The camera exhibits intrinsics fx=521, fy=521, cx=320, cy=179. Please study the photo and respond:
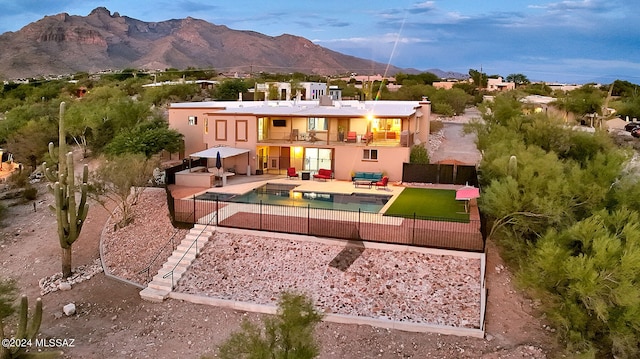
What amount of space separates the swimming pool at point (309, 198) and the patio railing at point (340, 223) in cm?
91

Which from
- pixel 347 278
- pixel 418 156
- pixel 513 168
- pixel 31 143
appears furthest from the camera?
pixel 31 143

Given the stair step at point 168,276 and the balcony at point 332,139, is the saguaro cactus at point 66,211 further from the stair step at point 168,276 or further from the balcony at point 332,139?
the balcony at point 332,139

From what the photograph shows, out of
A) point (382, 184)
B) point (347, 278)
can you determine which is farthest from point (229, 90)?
point (347, 278)

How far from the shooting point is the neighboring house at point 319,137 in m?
29.0

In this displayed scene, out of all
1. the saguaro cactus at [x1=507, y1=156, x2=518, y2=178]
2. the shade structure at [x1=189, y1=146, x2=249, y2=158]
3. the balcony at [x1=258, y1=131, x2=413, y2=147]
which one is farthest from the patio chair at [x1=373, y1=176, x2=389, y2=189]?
the saguaro cactus at [x1=507, y1=156, x2=518, y2=178]

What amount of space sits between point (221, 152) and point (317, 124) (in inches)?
243


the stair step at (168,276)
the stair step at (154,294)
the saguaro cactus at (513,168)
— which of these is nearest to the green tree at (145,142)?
the stair step at (168,276)

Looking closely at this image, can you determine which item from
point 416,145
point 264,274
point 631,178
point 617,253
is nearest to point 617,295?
point 617,253

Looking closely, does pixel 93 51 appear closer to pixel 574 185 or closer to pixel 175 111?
pixel 175 111

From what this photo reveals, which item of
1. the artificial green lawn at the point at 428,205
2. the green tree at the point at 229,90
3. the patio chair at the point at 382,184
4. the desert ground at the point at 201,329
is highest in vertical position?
the green tree at the point at 229,90

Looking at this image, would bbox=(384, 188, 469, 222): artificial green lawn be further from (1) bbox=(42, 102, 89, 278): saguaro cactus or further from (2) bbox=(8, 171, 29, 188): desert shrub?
(2) bbox=(8, 171, 29, 188): desert shrub

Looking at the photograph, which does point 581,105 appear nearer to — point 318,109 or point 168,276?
point 318,109

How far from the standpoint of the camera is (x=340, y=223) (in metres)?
19.6

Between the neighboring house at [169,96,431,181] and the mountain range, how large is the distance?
340 ft
